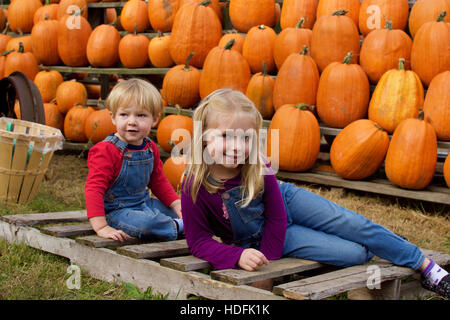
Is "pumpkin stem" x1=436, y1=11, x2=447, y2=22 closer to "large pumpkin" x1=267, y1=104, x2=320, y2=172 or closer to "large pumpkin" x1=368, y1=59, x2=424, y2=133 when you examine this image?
"large pumpkin" x1=368, y1=59, x2=424, y2=133

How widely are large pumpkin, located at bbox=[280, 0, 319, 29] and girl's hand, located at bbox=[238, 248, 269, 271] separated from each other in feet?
9.71

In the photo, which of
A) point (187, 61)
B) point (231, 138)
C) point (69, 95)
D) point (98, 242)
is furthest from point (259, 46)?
point (231, 138)

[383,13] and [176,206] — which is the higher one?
[383,13]

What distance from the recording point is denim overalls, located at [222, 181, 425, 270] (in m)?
2.20

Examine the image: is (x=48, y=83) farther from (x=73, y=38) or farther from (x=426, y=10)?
(x=426, y=10)

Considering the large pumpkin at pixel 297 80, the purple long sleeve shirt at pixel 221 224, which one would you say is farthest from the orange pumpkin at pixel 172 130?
the purple long sleeve shirt at pixel 221 224

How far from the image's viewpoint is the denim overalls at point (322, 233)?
2.20m

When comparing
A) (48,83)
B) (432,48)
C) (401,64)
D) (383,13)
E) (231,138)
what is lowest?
(48,83)

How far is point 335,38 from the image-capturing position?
4.21 m

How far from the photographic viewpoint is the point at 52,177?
4.63 metres

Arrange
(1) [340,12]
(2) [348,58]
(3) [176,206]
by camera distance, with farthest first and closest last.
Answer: (1) [340,12]
(2) [348,58]
(3) [176,206]

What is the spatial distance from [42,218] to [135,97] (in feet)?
2.93

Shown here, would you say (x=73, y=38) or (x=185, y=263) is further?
(x=73, y=38)
